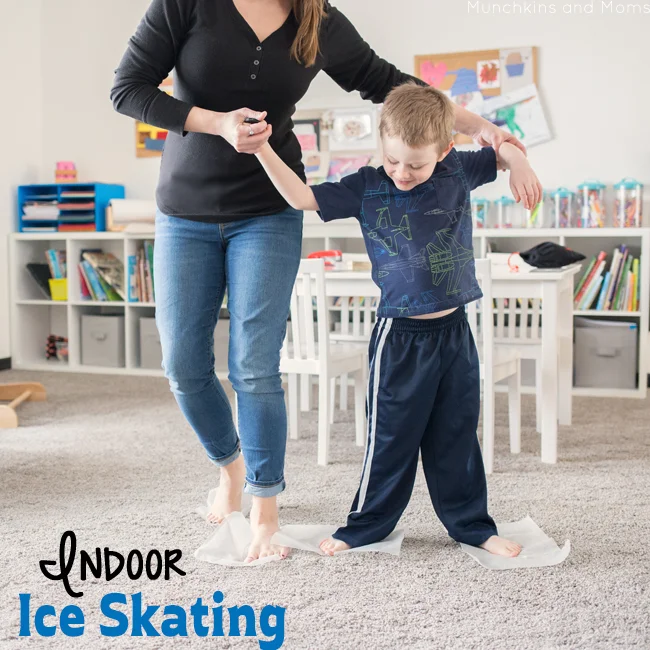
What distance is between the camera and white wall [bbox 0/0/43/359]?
4.37 meters

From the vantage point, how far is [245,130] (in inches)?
53.2

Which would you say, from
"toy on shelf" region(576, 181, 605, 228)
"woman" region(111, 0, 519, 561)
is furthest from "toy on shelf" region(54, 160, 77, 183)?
"woman" region(111, 0, 519, 561)

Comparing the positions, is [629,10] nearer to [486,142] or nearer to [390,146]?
[486,142]

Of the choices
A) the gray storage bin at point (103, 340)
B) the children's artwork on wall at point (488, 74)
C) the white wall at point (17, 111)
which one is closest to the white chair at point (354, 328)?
the children's artwork on wall at point (488, 74)

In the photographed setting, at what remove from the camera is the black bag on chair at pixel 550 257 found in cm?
275

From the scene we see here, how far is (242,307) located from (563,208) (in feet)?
8.59

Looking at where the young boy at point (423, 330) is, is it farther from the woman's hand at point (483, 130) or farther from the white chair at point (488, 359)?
the white chair at point (488, 359)

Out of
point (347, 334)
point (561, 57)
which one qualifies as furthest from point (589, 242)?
point (347, 334)

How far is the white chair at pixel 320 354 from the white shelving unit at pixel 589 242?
4.16 ft

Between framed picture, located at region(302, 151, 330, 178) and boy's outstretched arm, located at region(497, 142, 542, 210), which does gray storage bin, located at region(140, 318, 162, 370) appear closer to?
framed picture, located at region(302, 151, 330, 178)

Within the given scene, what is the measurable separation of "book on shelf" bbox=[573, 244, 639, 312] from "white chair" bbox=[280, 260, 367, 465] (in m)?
1.46

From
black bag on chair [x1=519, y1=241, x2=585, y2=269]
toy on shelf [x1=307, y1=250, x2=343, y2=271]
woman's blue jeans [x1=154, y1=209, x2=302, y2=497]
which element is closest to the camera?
woman's blue jeans [x1=154, y1=209, x2=302, y2=497]

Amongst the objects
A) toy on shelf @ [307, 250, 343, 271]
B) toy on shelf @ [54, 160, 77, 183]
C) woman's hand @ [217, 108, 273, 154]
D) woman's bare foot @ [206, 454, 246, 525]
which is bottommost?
woman's bare foot @ [206, 454, 246, 525]

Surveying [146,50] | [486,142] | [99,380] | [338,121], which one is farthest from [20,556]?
[338,121]
